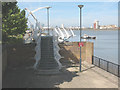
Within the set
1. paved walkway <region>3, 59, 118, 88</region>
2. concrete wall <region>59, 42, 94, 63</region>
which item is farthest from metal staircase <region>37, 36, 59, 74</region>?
concrete wall <region>59, 42, 94, 63</region>

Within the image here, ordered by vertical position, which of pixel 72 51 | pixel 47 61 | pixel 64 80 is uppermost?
pixel 72 51

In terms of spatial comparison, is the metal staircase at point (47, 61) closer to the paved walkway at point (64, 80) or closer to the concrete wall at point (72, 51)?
the paved walkway at point (64, 80)

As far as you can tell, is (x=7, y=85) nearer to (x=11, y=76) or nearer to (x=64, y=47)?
(x=11, y=76)

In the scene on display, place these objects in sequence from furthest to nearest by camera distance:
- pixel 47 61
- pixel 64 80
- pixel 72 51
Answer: pixel 72 51, pixel 47 61, pixel 64 80

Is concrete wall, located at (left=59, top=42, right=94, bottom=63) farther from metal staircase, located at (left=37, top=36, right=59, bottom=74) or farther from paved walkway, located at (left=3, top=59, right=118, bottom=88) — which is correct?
paved walkway, located at (left=3, top=59, right=118, bottom=88)

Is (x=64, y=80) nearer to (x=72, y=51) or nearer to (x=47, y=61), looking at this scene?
(x=47, y=61)

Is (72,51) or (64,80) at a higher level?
(72,51)

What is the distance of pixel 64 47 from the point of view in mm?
21922

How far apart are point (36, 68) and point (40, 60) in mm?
1157

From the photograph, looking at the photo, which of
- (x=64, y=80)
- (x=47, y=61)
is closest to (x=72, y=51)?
(x=47, y=61)

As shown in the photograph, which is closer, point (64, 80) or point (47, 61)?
point (64, 80)

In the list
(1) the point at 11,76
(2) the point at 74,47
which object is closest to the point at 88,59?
(2) the point at 74,47

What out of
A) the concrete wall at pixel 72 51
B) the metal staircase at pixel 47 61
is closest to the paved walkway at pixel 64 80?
the metal staircase at pixel 47 61

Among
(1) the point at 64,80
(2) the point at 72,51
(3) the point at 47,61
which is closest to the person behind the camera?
(1) the point at 64,80
